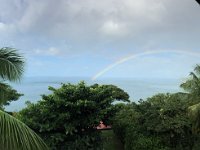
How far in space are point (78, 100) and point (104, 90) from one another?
4.35 ft

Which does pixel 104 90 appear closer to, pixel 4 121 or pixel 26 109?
pixel 26 109

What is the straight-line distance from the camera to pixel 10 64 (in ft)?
32.2

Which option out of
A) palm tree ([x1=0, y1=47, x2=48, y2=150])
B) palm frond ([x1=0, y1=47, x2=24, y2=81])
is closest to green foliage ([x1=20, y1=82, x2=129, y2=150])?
palm frond ([x1=0, y1=47, x2=24, y2=81])

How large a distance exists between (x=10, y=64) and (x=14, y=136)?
6.85 ft

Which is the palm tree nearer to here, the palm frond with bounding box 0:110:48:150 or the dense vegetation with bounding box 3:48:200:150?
the palm frond with bounding box 0:110:48:150

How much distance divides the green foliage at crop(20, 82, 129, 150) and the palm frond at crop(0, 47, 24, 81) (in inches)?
317

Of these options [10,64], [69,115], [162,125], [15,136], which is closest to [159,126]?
[162,125]

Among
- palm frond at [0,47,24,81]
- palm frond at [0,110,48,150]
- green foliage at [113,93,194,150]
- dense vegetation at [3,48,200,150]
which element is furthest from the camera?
dense vegetation at [3,48,200,150]

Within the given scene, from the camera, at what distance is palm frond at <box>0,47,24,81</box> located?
9.76 meters

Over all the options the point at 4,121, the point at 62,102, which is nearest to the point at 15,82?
the point at 4,121

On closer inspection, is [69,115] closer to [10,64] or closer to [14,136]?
[10,64]

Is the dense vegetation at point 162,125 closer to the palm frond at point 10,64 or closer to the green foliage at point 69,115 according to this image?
the green foliage at point 69,115

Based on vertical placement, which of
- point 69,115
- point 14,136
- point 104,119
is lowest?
point 104,119

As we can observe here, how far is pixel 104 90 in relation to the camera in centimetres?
1886
